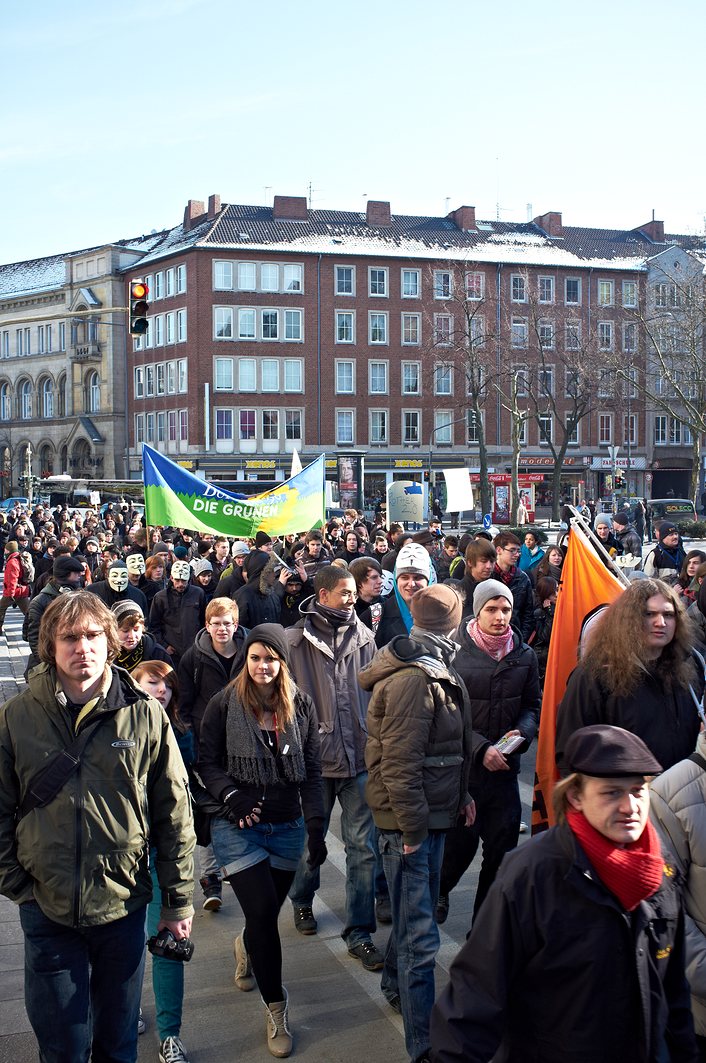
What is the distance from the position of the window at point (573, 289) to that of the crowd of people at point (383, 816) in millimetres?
59038

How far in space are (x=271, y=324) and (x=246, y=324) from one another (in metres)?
1.41

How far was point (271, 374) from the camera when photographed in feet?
191

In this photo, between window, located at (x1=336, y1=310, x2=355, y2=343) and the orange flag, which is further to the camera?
window, located at (x1=336, y1=310, x2=355, y2=343)

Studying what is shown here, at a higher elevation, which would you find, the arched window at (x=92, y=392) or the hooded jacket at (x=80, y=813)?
the arched window at (x=92, y=392)

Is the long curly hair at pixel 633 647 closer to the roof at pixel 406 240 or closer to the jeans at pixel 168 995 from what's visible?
the jeans at pixel 168 995

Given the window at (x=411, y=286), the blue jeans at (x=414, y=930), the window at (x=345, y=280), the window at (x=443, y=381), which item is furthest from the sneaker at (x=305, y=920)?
the window at (x=411, y=286)

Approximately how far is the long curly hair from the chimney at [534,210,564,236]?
64473 millimetres

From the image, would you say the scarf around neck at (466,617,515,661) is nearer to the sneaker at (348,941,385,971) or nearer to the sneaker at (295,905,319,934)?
the sneaker at (348,941,385,971)

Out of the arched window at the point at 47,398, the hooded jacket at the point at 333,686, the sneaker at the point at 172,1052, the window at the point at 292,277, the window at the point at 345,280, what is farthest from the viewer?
the arched window at the point at 47,398

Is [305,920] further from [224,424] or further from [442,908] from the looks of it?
[224,424]

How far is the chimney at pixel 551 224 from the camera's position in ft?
213

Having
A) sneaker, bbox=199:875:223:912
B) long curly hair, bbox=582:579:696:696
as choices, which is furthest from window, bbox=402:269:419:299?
long curly hair, bbox=582:579:696:696

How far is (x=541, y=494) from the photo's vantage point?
62719 millimetres

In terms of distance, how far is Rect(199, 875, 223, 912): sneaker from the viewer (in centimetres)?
587
